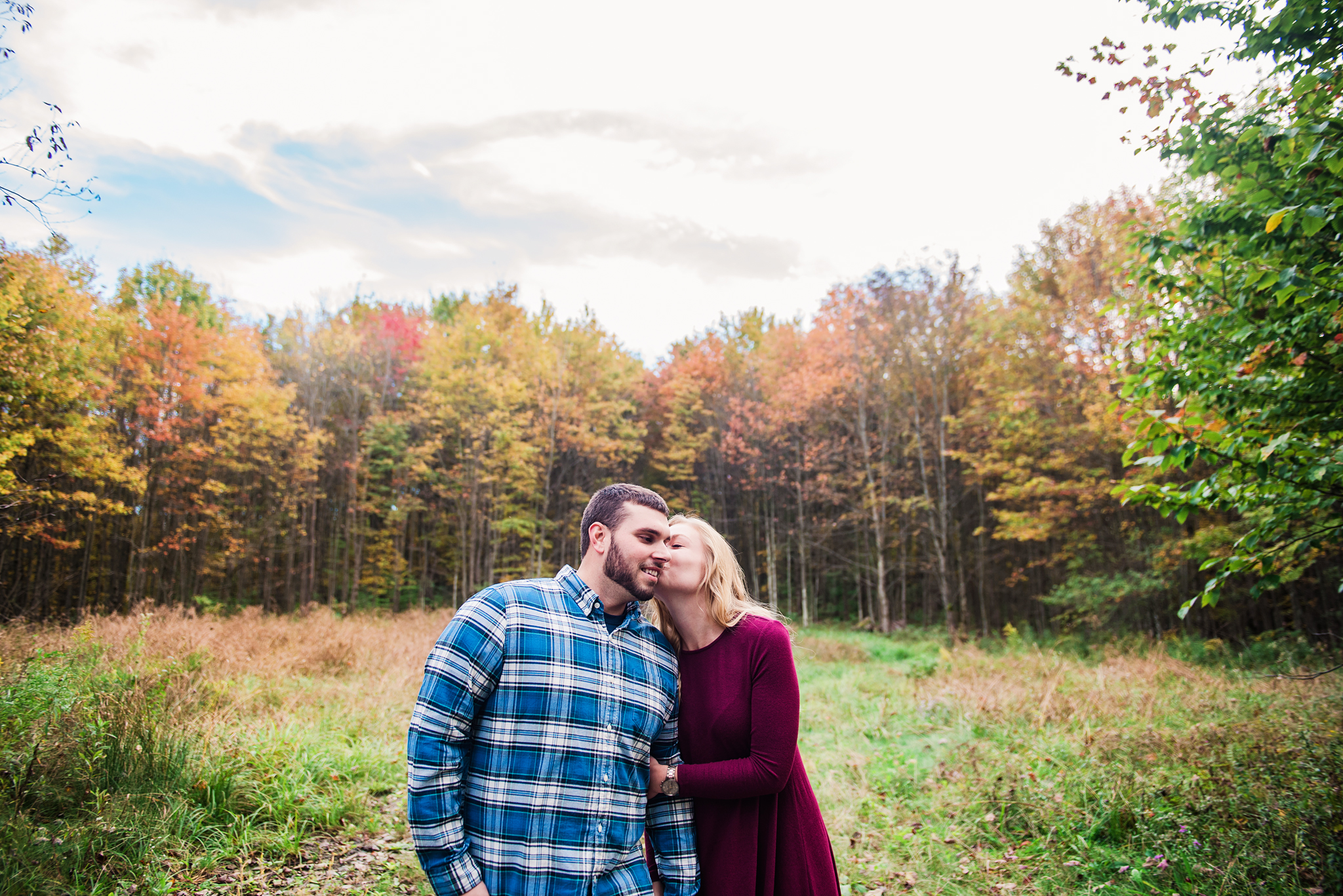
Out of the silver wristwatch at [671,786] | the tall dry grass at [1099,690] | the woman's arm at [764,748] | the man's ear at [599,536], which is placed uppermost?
the man's ear at [599,536]

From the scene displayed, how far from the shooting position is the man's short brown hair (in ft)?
7.43

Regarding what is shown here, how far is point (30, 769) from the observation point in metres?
→ 4.04

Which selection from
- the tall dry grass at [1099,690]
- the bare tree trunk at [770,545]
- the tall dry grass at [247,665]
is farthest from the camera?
the bare tree trunk at [770,545]

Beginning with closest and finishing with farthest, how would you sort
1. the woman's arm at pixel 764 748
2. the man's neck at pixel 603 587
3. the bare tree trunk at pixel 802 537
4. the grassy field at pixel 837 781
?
the woman's arm at pixel 764 748 < the man's neck at pixel 603 587 < the grassy field at pixel 837 781 < the bare tree trunk at pixel 802 537

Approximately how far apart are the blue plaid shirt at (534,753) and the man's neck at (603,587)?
0.04 m

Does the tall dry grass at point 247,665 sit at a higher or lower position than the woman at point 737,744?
lower

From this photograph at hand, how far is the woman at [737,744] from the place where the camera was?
2.16 metres

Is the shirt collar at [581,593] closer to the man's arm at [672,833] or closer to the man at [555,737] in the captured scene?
the man at [555,737]

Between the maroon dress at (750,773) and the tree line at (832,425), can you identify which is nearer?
Answer: the maroon dress at (750,773)

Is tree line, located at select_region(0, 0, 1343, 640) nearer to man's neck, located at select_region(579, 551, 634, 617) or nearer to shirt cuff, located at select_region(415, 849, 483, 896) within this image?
man's neck, located at select_region(579, 551, 634, 617)

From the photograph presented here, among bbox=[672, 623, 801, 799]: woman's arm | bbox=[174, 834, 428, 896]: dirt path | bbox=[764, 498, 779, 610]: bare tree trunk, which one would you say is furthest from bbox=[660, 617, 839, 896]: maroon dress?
bbox=[764, 498, 779, 610]: bare tree trunk

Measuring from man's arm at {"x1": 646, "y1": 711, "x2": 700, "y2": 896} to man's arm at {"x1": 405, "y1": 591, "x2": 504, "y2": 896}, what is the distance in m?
0.64

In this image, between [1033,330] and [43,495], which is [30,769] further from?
[1033,330]

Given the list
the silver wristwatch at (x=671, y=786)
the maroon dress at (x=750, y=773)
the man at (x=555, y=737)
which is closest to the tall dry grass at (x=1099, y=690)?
the maroon dress at (x=750, y=773)
